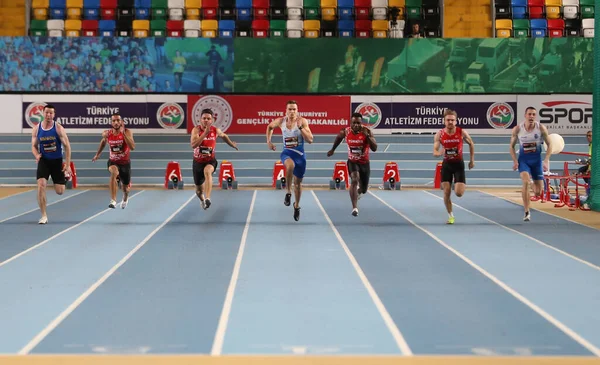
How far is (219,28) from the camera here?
1122 inches

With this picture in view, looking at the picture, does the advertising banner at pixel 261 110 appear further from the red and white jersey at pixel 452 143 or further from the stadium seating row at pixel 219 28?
the red and white jersey at pixel 452 143

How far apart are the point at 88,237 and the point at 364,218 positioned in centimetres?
520

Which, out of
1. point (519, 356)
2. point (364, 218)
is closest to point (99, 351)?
point (519, 356)

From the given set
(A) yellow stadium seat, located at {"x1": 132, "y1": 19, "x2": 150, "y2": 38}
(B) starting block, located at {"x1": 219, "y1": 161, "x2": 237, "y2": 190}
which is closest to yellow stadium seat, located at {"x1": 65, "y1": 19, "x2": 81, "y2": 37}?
(A) yellow stadium seat, located at {"x1": 132, "y1": 19, "x2": 150, "y2": 38}

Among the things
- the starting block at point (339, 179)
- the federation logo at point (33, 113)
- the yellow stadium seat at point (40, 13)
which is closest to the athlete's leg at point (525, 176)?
the starting block at point (339, 179)

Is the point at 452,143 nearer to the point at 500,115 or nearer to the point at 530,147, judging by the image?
the point at 530,147

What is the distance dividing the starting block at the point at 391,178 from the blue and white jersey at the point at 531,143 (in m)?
9.23

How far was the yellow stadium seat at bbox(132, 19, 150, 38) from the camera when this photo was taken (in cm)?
2806

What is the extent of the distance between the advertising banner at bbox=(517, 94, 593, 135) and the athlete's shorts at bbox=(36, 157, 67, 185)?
16.5 metres

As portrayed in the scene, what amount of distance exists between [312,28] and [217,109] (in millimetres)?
4196

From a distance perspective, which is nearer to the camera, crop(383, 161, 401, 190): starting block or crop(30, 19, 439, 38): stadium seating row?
crop(383, 161, 401, 190): starting block

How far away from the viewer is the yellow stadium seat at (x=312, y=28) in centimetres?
2830

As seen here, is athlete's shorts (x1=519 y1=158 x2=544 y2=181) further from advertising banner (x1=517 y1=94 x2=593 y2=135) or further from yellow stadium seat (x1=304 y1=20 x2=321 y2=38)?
yellow stadium seat (x1=304 y1=20 x2=321 y2=38)

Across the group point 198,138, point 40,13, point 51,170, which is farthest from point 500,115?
point 51,170
